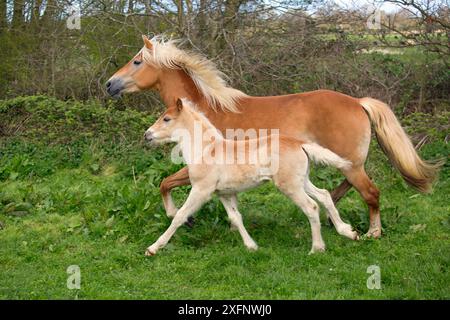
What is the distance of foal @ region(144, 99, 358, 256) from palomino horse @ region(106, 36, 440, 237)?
0.52 metres

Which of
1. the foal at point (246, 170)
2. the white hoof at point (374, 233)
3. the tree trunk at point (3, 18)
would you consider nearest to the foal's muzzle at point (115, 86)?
the foal at point (246, 170)

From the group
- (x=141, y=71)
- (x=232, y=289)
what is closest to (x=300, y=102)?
(x=141, y=71)

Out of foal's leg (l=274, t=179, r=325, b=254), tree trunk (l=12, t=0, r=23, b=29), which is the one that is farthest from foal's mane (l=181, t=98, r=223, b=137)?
tree trunk (l=12, t=0, r=23, b=29)

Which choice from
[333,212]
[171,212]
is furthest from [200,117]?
[333,212]

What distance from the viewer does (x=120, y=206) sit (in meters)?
7.61

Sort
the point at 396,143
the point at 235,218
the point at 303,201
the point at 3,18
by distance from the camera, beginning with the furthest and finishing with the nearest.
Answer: the point at 3,18
the point at 396,143
the point at 235,218
the point at 303,201

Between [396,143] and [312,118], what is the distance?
3.29ft

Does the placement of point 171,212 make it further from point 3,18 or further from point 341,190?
point 3,18

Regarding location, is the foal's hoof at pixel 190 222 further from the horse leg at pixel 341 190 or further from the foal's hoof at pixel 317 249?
the horse leg at pixel 341 190

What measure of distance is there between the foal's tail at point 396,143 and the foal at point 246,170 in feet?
2.96

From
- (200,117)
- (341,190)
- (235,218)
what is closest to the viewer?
(235,218)

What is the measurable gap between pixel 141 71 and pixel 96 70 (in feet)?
16.4

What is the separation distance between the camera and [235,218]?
6.71 meters

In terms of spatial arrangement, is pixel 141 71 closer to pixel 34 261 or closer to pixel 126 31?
pixel 34 261
